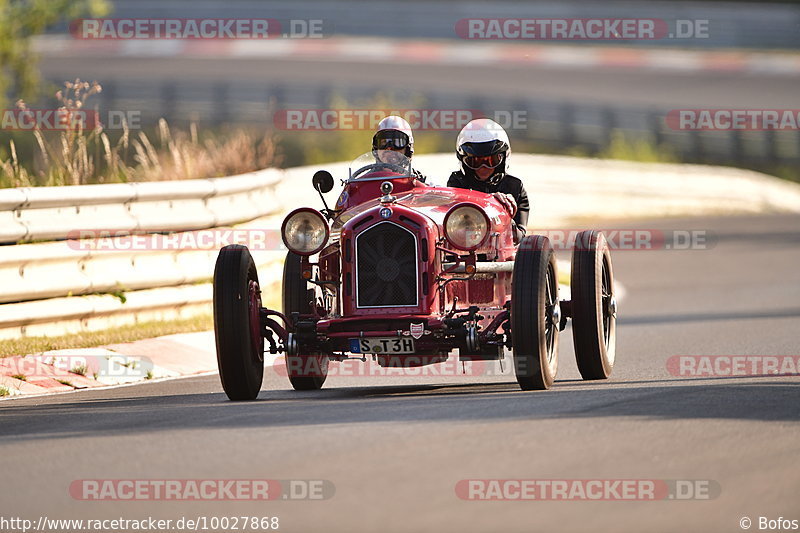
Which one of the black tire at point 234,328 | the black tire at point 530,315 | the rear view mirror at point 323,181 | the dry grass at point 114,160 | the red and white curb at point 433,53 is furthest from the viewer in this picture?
the red and white curb at point 433,53

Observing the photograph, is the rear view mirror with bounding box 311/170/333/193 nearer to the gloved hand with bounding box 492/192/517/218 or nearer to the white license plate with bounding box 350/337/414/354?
the gloved hand with bounding box 492/192/517/218

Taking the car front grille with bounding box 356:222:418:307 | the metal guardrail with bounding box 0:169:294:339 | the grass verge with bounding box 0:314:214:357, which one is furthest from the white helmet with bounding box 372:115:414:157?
the metal guardrail with bounding box 0:169:294:339

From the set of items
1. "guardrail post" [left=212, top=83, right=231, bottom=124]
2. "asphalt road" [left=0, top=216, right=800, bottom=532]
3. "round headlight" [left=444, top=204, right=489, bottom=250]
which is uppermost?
"guardrail post" [left=212, top=83, right=231, bottom=124]

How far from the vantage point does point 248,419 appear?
27.9 ft

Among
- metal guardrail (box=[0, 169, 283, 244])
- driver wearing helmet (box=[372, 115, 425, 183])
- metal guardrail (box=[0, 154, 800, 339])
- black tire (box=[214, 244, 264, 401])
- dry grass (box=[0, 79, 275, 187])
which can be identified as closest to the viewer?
black tire (box=[214, 244, 264, 401])

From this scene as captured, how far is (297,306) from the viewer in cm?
1095

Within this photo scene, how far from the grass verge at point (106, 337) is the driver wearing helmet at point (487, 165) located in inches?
121

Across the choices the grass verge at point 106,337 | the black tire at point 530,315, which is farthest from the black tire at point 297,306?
the grass verge at point 106,337

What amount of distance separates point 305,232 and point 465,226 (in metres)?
1.09

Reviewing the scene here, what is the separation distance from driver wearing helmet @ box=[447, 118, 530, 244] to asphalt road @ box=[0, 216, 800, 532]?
1.36 m

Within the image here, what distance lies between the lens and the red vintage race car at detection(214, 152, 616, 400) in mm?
9586

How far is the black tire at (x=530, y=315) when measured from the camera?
9.41 meters

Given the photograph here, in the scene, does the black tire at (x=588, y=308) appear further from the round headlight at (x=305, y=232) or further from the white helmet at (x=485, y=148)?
the round headlight at (x=305, y=232)

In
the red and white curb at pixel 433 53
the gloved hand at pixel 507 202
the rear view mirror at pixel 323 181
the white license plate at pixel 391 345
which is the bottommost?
the white license plate at pixel 391 345
